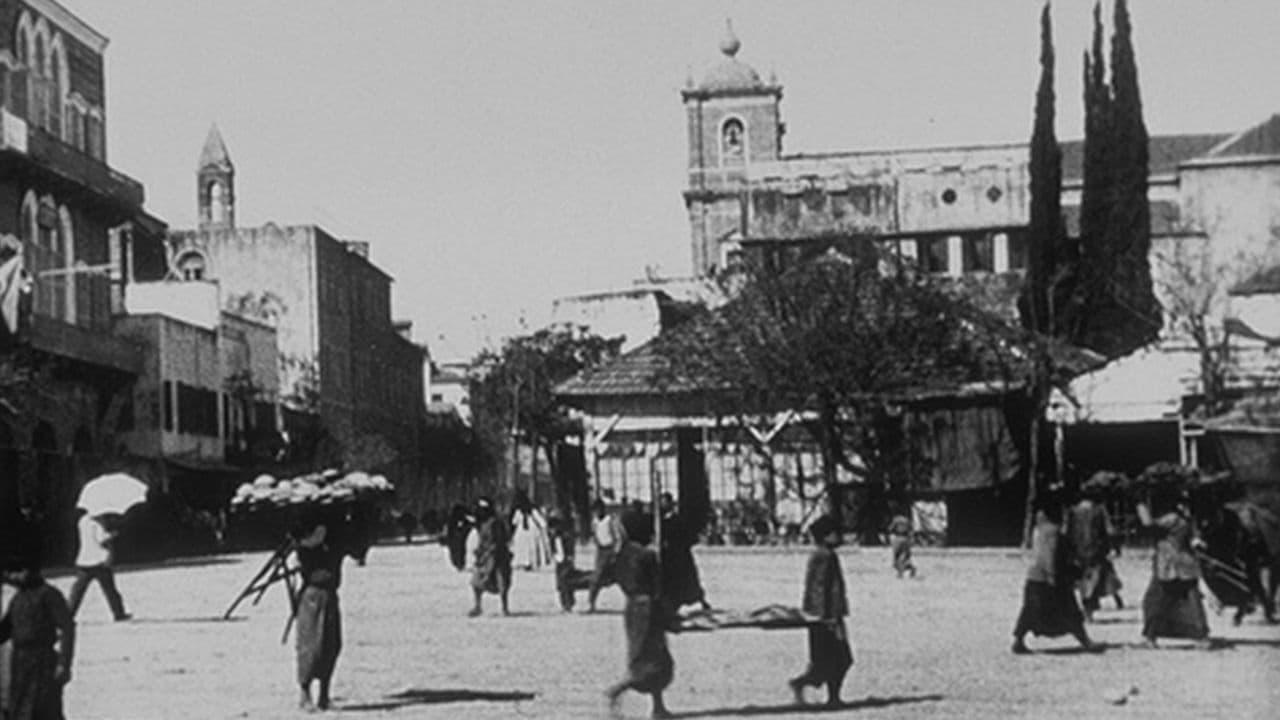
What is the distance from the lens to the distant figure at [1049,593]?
17.7 m

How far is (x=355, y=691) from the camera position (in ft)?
50.8

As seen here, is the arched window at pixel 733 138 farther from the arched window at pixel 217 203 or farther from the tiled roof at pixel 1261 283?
the tiled roof at pixel 1261 283

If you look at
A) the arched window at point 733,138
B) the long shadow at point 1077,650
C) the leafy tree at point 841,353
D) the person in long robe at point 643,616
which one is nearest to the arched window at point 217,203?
the leafy tree at point 841,353

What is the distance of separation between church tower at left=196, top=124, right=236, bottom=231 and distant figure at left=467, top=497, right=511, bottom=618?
831 inches

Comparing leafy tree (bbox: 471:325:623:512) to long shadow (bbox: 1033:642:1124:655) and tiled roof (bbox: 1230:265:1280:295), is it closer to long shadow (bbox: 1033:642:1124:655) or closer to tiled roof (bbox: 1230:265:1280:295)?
tiled roof (bbox: 1230:265:1280:295)

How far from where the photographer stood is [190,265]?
2132 inches

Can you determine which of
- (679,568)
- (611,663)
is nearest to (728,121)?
(679,568)

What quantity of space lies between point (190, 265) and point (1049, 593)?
39055 mm

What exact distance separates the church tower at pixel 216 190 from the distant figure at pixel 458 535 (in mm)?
10758

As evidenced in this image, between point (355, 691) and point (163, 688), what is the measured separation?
1270 millimetres

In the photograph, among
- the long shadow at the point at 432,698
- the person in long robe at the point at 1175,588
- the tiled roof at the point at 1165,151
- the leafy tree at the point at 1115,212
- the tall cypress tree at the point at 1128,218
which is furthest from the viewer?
the tiled roof at the point at 1165,151

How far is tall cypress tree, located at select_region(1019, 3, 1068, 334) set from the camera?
43.4 meters

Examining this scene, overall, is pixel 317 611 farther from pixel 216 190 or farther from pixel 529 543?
pixel 216 190

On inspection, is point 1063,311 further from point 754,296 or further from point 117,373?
point 117,373
